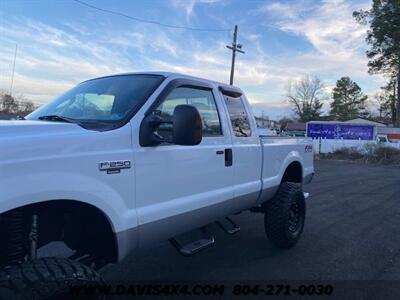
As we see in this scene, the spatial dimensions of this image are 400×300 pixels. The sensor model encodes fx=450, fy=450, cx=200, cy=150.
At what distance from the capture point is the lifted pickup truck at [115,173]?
2596 mm

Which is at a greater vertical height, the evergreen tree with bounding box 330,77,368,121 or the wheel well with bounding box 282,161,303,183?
the evergreen tree with bounding box 330,77,368,121

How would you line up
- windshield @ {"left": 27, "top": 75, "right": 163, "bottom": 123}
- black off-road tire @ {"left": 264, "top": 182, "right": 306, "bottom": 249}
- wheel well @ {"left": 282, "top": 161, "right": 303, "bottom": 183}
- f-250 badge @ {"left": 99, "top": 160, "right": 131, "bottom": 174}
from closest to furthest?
f-250 badge @ {"left": 99, "top": 160, "right": 131, "bottom": 174} → windshield @ {"left": 27, "top": 75, "right": 163, "bottom": 123} → black off-road tire @ {"left": 264, "top": 182, "right": 306, "bottom": 249} → wheel well @ {"left": 282, "top": 161, "right": 303, "bottom": 183}

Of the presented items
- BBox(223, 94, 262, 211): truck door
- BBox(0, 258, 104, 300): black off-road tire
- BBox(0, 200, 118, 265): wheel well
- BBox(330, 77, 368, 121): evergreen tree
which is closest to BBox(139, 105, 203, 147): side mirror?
BBox(0, 200, 118, 265): wheel well

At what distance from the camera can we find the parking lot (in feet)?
15.8

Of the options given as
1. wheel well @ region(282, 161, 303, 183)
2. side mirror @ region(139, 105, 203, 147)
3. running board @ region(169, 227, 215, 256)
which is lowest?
running board @ region(169, 227, 215, 256)

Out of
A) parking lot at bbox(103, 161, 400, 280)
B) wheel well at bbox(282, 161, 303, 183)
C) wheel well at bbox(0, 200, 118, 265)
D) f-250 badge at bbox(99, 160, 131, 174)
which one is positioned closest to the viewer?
wheel well at bbox(0, 200, 118, 265)

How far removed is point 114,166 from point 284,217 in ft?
10.3

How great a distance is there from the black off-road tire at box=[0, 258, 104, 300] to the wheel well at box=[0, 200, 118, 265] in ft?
0.90

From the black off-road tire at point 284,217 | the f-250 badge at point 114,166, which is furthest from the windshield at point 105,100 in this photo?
the black off-road tire at point 284,217

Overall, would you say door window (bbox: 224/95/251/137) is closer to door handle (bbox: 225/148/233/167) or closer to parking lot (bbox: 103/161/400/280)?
door handle (bbox: 225/148/233/167)

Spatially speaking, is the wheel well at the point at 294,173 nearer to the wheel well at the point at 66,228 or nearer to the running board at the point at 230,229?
the running board at the point at 230,229

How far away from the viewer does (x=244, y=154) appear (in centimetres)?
480

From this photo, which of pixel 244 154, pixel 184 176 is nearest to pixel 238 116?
pixel 244 154

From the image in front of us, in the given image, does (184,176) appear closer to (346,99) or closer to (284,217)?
(284,217)
